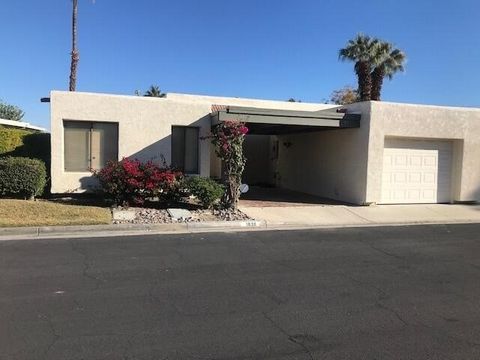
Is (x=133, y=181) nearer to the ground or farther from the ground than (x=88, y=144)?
nearer to the ground

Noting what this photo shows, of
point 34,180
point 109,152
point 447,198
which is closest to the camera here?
point 34,180

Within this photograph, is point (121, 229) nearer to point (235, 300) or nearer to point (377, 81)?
point (235, 300)

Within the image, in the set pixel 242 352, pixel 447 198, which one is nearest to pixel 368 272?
pixel 242 352

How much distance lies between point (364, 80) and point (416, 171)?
727 inches

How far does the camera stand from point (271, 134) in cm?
2344

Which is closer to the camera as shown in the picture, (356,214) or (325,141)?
(356,214)

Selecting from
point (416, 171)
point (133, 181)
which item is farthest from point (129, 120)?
point (416, 171)

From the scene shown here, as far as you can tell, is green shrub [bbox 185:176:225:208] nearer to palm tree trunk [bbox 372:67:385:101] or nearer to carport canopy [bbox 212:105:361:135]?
carport canopy [bbox 212:105:361:135]

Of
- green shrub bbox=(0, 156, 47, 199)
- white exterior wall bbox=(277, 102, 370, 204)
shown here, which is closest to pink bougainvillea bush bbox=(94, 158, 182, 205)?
green shrub bbox=(0, 156, 47, 199)

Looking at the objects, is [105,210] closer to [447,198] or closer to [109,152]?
[109,152]

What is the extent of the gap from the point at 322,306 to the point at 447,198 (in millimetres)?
13666

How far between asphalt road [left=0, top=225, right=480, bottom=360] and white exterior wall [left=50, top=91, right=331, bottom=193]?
219 inches

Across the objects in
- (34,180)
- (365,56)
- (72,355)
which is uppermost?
(365,56)

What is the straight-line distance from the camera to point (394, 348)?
184 inches
